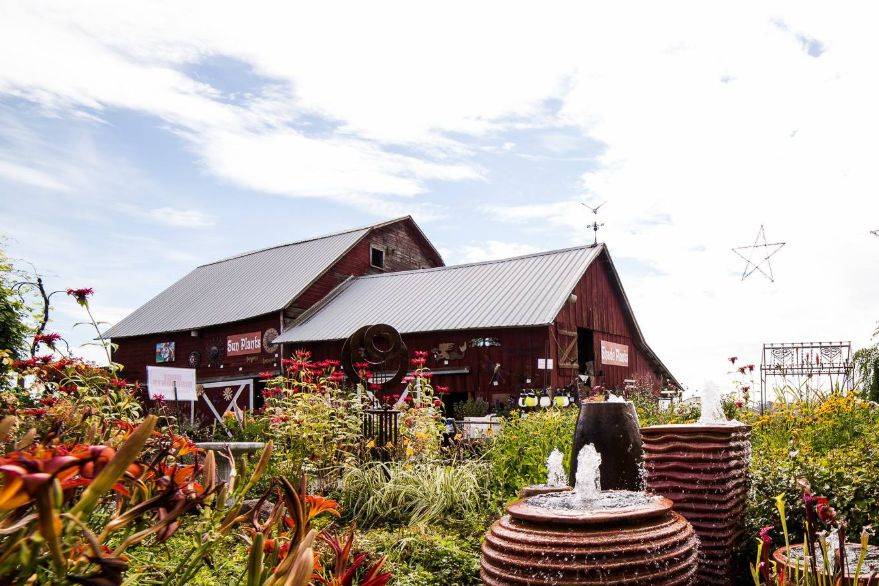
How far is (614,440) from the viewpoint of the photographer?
5223 millimetres

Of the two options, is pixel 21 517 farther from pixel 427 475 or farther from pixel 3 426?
pixel 427 475

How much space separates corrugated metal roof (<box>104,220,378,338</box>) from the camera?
2589 centimetres

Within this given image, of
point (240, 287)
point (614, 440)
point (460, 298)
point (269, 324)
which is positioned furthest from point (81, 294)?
point (240, 287)

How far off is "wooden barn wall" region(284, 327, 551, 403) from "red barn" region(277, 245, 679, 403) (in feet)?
0.09

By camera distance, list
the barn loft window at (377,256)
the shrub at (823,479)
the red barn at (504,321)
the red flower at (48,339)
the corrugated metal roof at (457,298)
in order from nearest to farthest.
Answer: the shrub at (823,479)
the red flower at (48,339)
the red barn at (504,321)
the corrugated metal roof at (457,298)
the barn loft window at (377,256)

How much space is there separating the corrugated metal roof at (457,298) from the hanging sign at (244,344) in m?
1.59

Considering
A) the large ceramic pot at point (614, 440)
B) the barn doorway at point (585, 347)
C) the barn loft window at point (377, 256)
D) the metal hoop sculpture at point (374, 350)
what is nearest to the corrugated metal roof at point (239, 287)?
the barn loft window at point (377, 256)

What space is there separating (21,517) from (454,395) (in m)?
19.9

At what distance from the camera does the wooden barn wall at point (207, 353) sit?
24562mm

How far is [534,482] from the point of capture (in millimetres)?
7156

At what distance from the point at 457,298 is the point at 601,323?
16.2 feet

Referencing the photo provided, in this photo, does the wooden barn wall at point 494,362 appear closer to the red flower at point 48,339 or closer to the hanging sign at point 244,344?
the hanging sign at point 244,344

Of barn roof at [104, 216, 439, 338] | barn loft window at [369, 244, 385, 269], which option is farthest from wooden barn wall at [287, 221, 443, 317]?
barn roof at [104, 216, 439, 338]

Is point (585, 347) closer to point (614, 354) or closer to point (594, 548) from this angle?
point (614, 354)
